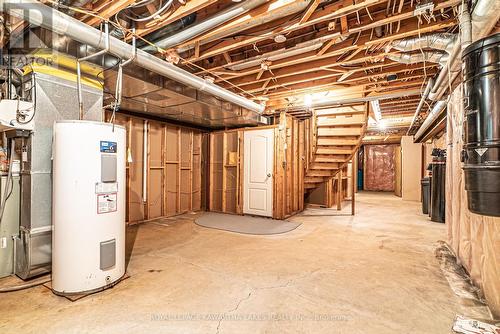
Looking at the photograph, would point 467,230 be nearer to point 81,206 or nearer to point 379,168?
point 81,206

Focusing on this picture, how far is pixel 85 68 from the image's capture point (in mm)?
2473

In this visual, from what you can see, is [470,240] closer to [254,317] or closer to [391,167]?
[254,317]

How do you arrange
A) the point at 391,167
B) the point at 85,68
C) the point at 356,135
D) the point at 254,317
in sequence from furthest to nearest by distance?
the point at 391,167, the point at 356,135, the point at 85,68, the point at 254,317

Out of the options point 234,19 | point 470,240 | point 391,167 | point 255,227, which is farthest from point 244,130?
point 391,167

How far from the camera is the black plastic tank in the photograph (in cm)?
136

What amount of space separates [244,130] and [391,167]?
8.53 metres

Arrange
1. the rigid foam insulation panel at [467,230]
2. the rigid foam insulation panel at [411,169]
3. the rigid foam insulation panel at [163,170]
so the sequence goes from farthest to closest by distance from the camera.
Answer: the rigid foam insulation panel at [411,169], the rigid foam insulation panel at [163,170], the rigid foam insulation panel at [467,230]

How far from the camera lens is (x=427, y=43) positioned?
2.39 m

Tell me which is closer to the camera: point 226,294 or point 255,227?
point 226,294

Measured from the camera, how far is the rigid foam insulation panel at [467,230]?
5.99 ft

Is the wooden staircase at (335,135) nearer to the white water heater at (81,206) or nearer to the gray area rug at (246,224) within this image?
the gray area rug at (246,224)

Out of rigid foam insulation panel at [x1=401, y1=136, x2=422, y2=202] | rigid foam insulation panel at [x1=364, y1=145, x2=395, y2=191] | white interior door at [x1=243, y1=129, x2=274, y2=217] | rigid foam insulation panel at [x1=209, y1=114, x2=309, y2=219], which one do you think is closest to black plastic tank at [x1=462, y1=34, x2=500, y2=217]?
rigid foam insulation panel at [x1=209, y1=114, x2=309, y2=219]

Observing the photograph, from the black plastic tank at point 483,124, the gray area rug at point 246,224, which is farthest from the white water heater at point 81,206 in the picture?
the black plastic tank at point 483,124

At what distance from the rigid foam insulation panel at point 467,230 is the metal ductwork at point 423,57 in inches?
16.4
